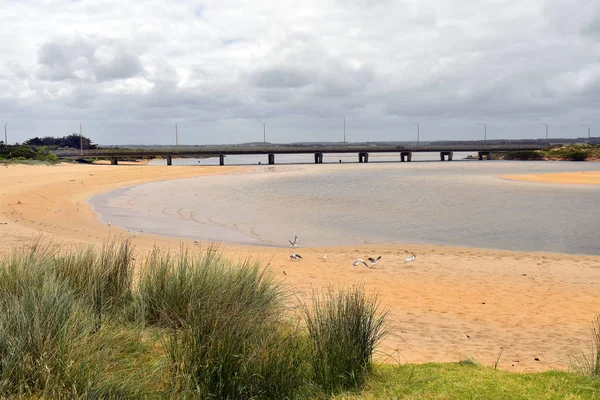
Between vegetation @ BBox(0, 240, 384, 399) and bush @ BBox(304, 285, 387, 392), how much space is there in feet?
0.03

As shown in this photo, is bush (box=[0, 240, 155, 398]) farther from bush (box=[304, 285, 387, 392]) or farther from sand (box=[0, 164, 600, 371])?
sand (box=[0, 164, 600, 371])

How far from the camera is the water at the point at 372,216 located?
773 inches

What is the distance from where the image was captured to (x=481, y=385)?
5.13m

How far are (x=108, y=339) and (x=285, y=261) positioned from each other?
904 cm

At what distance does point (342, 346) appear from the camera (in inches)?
209

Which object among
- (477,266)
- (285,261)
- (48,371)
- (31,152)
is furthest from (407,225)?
(31,152)

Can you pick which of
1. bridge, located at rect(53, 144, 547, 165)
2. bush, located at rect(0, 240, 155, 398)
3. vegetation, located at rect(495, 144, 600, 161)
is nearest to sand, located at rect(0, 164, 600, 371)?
bush, located at rect(0, 240, 155, 398)

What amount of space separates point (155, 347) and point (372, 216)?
70.2 feet

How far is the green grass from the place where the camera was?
192 inches

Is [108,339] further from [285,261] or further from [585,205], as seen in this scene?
[585,205]

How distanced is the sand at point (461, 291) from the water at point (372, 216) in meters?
2.38

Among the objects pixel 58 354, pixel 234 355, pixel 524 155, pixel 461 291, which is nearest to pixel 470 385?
pixel 234 355

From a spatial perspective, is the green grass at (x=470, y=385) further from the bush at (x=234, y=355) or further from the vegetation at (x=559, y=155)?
the vegetation at (x=559, y=155)

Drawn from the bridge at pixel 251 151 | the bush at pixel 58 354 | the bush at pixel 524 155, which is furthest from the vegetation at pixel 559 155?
the bush at pixel 58 354
